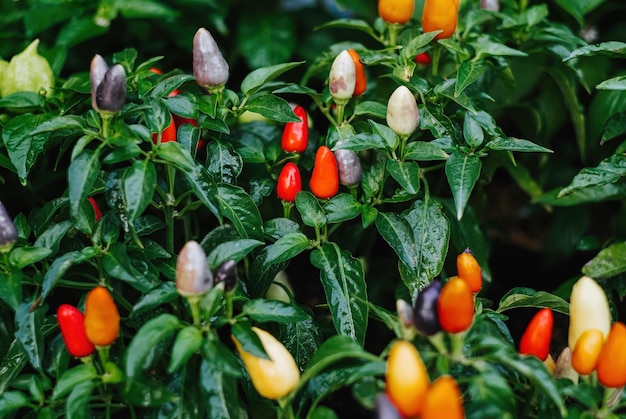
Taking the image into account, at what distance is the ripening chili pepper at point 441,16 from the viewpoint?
5.66ft

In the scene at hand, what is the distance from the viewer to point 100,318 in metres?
1.27

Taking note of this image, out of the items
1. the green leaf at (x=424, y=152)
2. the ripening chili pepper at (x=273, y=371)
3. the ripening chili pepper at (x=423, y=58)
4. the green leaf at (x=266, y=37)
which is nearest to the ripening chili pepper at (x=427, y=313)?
the ripening chili pepper at (x=273, y=371)

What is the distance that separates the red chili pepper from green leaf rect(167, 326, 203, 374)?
451mm

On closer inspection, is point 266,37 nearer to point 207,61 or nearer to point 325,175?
point 207,61

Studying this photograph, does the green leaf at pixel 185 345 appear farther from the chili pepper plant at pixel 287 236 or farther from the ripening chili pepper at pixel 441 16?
the ripening chili pepper at pixel 441 16

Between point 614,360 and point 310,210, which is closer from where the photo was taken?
point 614,360

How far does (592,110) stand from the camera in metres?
2.26

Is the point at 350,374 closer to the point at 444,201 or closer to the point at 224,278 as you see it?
the point at 224,278

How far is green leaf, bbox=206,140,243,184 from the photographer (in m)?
1.61

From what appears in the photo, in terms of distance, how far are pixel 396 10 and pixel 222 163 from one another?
1.87 ft

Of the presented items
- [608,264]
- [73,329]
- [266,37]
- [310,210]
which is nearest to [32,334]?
[73,329]

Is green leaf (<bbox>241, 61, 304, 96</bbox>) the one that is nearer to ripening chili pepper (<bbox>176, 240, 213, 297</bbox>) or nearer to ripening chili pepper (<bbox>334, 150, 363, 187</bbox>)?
ripening chili pepper (<bbox>334, 150, 363, 187</bbox>)

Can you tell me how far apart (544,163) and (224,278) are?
5.13ft

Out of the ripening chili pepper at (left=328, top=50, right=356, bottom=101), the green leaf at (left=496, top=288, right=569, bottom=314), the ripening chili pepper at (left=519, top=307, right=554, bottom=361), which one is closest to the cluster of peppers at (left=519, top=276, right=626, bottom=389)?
the ripening chili pepper at (left=519, top=307, right=554, bottom=361)
